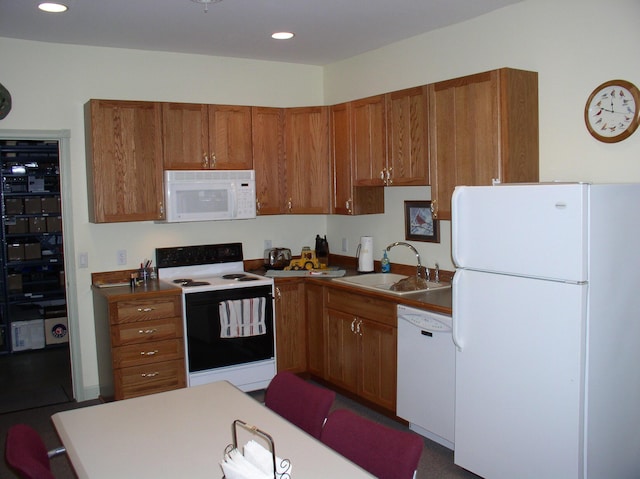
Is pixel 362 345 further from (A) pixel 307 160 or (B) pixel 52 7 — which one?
(B) pixel 52 7

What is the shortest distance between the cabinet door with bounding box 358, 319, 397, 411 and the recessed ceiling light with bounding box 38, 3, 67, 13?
2681mm

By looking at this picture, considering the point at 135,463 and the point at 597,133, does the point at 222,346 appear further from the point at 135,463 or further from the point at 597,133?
the point at 597,133

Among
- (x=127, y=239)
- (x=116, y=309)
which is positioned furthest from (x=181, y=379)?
(x=127, y=239)

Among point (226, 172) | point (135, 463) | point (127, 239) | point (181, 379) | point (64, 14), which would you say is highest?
point (64, 14)

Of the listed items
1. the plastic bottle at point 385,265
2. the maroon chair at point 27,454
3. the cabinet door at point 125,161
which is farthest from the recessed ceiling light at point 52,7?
the plastic bottle at point 385,265

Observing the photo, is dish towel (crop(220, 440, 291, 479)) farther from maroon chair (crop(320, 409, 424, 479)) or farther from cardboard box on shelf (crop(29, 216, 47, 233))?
cardboard box on shelf (crop(29, 216, 47, 233))

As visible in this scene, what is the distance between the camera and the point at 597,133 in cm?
323

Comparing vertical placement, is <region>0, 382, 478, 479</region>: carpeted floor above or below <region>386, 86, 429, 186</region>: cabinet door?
below

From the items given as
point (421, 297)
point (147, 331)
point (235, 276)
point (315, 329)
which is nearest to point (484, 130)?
point (421, 297)

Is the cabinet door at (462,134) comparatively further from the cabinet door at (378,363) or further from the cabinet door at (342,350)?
the cabinet door at (342,350)

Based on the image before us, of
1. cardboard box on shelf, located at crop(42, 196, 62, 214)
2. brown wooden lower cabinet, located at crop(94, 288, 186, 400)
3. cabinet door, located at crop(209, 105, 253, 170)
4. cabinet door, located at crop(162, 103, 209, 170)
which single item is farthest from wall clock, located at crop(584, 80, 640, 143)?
cardboard box on shelf, located at crop(42, 196, 62, 214)

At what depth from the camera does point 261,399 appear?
15.1 ft

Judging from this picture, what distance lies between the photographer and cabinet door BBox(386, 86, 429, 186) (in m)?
3.95

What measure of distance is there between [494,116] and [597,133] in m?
0.55
